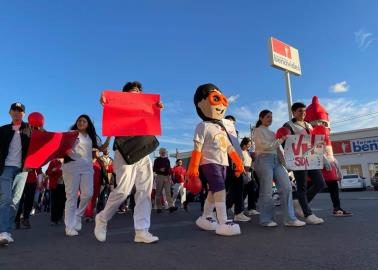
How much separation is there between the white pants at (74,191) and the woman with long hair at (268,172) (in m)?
2.78

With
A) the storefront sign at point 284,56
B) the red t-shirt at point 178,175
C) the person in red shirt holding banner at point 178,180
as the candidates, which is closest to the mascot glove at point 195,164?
the person in red shirt holding banner at point 178,180

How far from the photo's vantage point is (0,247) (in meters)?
4.62

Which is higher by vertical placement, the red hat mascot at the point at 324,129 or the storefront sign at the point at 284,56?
the storefront sign at the point at 284,56

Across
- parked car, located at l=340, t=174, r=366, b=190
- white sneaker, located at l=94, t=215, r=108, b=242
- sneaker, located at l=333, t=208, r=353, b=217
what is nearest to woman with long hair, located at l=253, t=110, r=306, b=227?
sneaker, located at l=333, t=208, r=353, b=217

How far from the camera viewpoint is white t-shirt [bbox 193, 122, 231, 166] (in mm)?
5109

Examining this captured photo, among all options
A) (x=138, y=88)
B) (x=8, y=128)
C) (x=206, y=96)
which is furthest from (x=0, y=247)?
(x=206, y=96)

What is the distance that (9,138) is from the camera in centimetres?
526

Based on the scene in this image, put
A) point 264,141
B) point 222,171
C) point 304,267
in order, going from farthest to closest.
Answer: point 264,141 < point 222,171 < point 304,267

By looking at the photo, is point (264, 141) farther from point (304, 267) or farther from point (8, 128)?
point (8, 128)

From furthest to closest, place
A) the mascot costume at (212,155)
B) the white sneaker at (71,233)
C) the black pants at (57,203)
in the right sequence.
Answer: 1. the black pants at (57,203)
2. the white sneaker at (71,233)
3. the mascot costume at (212,155)

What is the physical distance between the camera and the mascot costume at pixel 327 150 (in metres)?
6.39

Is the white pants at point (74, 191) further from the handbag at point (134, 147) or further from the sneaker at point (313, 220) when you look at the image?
the sneaker at point (313, 220)

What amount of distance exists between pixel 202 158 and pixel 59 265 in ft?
7.82

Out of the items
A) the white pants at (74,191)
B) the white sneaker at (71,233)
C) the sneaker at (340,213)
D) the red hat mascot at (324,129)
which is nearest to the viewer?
the white sneaker at (71,233)
